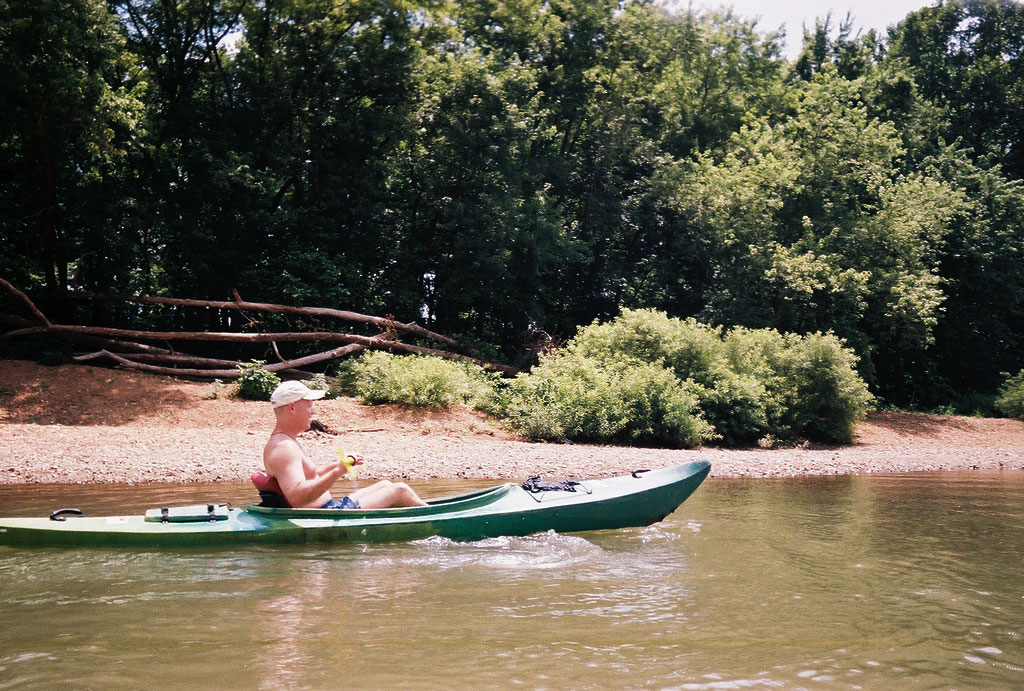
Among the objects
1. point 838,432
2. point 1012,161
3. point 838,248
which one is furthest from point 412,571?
point 1012,161

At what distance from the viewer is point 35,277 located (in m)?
21.2

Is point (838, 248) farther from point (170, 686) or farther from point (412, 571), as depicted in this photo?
point (170, 686)

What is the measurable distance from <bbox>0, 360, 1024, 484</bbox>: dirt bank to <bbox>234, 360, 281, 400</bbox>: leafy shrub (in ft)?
1.47

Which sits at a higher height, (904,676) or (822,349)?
(822,349)

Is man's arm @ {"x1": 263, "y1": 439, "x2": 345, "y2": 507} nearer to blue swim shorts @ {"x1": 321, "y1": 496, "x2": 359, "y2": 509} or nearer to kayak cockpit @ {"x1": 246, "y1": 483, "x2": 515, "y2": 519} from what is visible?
kayak cockpit @ {"x1": 246, "y1": 483, "x2": 515, "y2": 519}

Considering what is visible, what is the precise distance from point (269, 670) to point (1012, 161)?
Result: 34105 millimetres

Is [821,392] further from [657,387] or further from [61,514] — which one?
[61,514]

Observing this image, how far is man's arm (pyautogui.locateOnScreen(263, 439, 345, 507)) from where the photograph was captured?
276 inches

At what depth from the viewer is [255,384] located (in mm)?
16859

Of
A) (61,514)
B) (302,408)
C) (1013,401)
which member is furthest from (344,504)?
(1013,401)

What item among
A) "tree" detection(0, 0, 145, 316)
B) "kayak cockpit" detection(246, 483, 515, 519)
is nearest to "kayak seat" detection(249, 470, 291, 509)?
"kayak cockpit" detection(246, 483, 515, 519)

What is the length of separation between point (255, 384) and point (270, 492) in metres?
9.90

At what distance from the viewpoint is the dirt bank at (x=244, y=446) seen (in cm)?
1206

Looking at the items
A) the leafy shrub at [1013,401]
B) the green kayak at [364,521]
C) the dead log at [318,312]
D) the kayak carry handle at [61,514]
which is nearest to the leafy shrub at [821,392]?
the leafy shrub at [1013,401]
